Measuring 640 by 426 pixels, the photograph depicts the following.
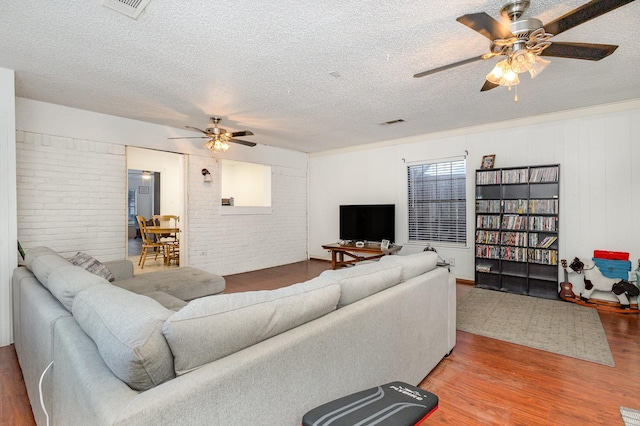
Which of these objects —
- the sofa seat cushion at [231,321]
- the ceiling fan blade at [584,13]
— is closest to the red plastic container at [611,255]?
the ceiling fan blade at [584,13]

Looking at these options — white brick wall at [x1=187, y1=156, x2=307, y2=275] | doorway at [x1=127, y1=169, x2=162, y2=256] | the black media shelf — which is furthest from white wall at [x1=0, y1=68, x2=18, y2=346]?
doorway at [x1=127, y1=169, x2=162, y2=256]

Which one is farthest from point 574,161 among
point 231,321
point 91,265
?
point 91,265

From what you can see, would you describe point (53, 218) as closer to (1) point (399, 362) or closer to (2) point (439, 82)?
(1) point (399, 362)

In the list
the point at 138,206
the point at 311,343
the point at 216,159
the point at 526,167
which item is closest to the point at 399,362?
the point at 311,343

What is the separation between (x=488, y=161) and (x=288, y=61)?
11.7ft

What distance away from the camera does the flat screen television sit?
577cm

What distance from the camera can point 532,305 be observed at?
3922mm

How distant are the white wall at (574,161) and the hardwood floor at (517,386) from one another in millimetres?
1670

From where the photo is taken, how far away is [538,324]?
3.29 m

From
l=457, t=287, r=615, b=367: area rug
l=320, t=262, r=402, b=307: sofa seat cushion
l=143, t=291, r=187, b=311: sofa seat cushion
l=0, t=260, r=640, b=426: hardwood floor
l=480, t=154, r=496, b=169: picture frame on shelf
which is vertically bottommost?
l=0, t=260, r=640, b=426: hardwood floor

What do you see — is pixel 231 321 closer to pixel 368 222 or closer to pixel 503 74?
pixel 503 74

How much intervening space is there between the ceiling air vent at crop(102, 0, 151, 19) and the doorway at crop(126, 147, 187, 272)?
3.20 metres

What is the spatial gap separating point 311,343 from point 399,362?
0.86 m

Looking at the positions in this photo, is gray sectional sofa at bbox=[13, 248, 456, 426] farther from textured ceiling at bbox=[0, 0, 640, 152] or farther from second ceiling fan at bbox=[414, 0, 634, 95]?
textured ceiling at bbox=[0, 0, 640, 152]
